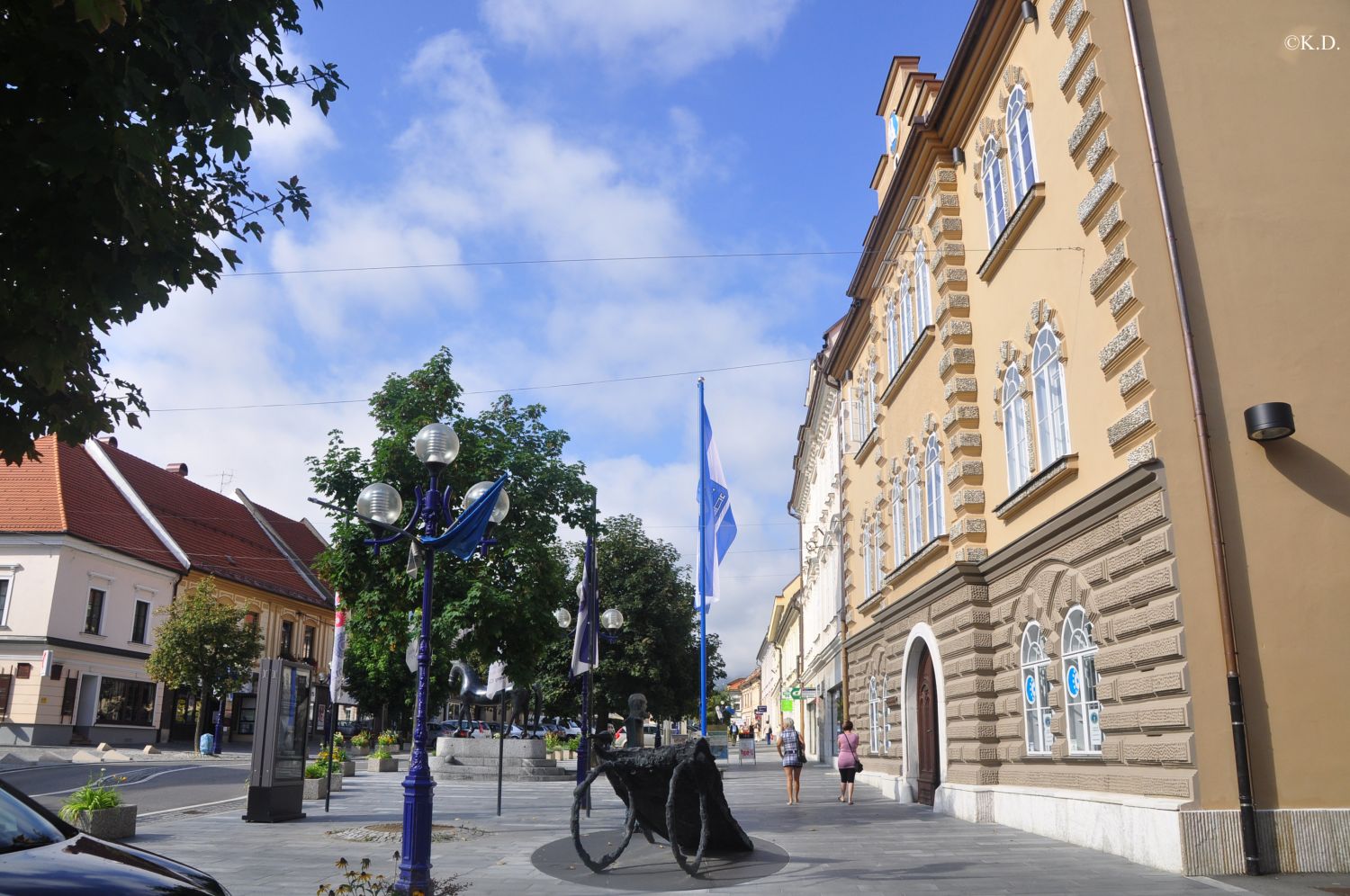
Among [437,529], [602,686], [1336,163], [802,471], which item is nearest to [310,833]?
[437,529]

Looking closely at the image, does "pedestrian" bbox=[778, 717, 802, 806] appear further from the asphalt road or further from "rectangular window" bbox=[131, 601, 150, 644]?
"rectangular window" bbox=[131, 601, 150, 644]

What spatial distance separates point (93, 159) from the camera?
5.57m

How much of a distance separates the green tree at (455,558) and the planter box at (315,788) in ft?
18.8

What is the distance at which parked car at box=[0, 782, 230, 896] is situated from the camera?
4.30 metres

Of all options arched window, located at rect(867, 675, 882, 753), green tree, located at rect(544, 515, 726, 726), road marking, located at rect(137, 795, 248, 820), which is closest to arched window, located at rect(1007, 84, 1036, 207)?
arched window, located at rect(867, 675, 882, 753)

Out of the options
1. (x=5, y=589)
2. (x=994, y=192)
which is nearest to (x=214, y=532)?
(x=5, y=589)

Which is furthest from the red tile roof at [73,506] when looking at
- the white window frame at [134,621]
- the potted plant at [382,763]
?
the potted plant at [382,763]

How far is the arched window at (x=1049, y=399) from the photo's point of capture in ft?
45.2

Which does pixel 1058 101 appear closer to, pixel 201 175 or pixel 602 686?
pixel 201 175

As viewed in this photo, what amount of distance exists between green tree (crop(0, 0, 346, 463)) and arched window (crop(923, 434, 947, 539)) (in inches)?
585

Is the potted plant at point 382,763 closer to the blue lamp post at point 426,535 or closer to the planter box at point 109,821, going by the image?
the planter box at point 109,821

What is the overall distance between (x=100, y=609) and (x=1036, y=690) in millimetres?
39875

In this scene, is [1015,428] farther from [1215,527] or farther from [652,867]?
[652,867]

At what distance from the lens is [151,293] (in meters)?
6.48
